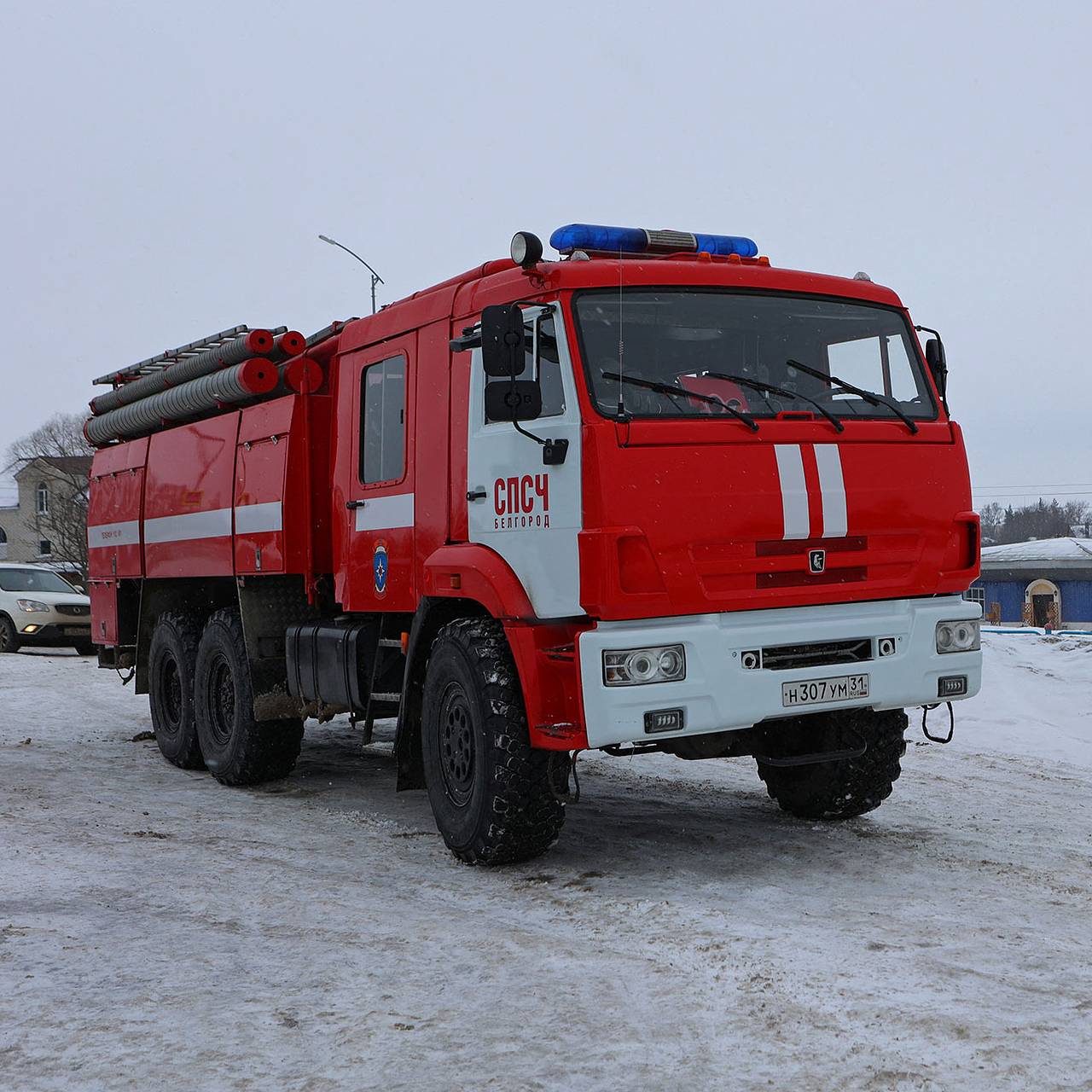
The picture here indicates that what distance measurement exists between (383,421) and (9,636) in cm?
1737

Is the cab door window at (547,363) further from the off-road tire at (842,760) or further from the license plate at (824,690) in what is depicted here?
the off-road tire at (842,760)

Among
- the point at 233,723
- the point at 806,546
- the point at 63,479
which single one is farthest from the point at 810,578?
the point at 63,479

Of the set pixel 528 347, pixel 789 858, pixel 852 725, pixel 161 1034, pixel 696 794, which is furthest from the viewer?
pixel 696 794

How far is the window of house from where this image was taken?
736cm

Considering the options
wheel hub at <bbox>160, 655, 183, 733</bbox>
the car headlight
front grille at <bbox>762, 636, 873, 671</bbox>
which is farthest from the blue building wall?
front grille at <bbox>762, 636, 873, 671</bbox>

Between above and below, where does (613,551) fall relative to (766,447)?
below

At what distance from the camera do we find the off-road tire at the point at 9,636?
22.6 metres

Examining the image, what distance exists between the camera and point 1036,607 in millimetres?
50312

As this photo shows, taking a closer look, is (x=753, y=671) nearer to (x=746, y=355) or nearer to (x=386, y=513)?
(x=746, y=355)

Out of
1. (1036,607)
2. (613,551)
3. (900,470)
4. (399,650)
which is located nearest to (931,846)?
(900,470)

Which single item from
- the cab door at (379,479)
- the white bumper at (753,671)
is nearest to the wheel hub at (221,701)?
the cab door at (379,479)

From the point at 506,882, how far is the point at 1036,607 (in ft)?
157

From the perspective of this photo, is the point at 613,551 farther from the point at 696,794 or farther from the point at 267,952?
the point at 696,794

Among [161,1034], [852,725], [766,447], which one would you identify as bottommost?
[161,1034]
